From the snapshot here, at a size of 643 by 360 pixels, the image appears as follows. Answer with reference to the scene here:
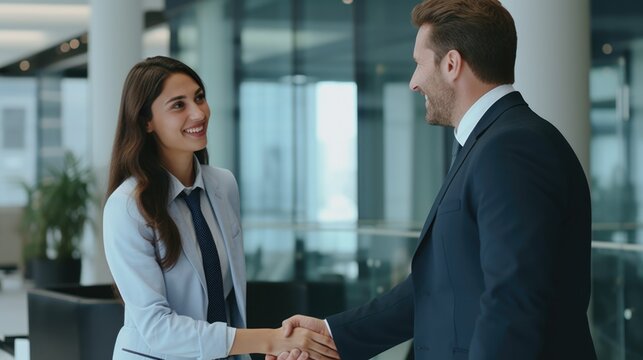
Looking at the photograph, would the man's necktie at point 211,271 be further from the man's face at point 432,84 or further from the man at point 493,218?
the man's face at point 432,84

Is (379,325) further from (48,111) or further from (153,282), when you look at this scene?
(48,111)

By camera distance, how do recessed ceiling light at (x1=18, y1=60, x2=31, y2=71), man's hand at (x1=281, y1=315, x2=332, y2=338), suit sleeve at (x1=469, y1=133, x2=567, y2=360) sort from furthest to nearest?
recessed ceiling light at (x1=18, y1=60, x2=31, y2=71)
man's hand at (x1=281, y1=315, x2=332, y2=338)
suit sleeve at (x1=469, y1=133, x2=567, y2=360)

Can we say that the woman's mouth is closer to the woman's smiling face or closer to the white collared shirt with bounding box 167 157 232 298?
the woman's smiling face

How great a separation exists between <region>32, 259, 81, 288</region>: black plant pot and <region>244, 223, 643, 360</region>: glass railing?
6.54 ft

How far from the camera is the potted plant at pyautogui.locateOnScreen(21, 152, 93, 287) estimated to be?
36.2 ft

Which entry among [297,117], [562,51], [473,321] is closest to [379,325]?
[473,321]

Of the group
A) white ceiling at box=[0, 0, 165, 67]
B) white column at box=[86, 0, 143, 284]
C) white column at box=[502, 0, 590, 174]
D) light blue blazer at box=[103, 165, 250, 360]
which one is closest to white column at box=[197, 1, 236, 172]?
white column at box=[86, 0, 143, 284]

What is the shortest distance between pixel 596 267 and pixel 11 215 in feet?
32.6

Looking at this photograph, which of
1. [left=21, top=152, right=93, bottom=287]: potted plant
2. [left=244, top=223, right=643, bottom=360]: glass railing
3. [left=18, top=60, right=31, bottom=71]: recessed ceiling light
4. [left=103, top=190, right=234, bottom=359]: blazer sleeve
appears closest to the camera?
[left=103, top=190, right=234, bottom=359]: blazer sleeve

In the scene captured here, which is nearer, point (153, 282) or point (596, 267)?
point (153, 282)

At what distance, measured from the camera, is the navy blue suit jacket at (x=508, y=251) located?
191cm

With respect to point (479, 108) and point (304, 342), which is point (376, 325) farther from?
point (479, 108)

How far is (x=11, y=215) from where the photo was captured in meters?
13.6

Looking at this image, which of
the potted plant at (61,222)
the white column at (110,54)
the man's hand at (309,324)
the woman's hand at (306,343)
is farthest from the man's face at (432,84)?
the potted plant at (61,222)
